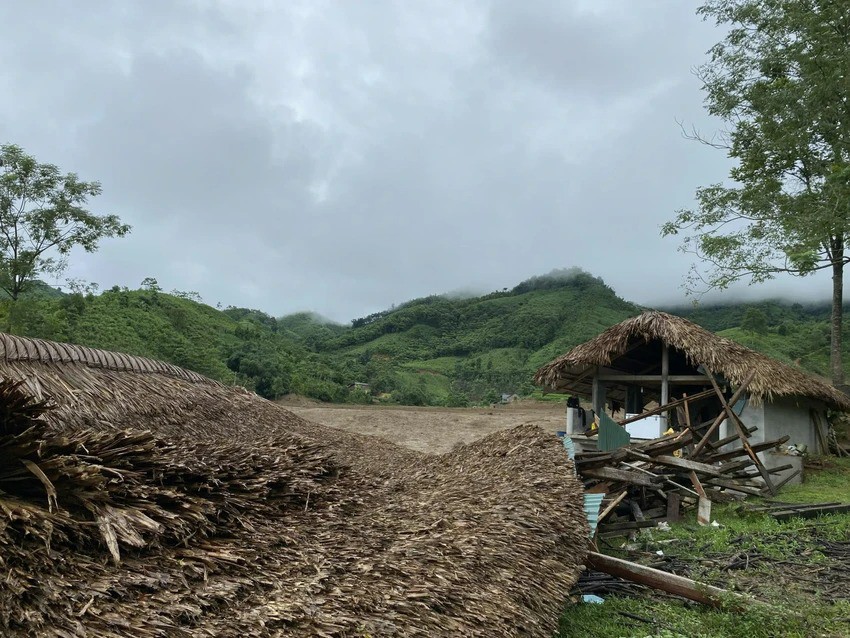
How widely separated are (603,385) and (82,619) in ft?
40.8

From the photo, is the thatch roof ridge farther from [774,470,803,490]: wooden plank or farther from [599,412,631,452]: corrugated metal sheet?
[774,470,803,490]: wooden plank

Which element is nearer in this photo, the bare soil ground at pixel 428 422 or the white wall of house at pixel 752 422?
the white wall of house at pixel 752 422

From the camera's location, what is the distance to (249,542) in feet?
9.28

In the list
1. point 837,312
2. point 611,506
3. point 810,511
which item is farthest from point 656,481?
point 837,312

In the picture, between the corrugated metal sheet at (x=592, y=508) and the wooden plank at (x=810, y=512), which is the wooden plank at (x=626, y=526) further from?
the wooden plank at (x=810, y=512)

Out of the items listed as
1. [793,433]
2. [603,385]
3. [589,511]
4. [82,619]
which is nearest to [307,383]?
[603,385]

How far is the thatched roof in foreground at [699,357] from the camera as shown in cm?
1044

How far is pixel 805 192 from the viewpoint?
13.9 metres

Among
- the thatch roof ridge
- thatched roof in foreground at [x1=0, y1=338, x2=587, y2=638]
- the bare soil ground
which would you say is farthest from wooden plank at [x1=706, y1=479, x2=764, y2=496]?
the thatch roof ridge

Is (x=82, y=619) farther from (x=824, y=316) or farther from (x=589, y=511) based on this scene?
(x=824, y=316)

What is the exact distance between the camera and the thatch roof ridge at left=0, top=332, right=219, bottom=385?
17.8 feet

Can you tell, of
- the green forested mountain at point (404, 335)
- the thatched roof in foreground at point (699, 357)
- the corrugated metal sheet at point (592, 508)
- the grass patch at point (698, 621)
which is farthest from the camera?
the green forested mountain at point (404, 335)

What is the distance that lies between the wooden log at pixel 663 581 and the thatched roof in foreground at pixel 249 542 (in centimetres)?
79

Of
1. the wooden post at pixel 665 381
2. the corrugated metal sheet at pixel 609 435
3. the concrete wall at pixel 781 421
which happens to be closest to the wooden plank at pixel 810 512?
the corrugated metal sheet at pixel 609 435
